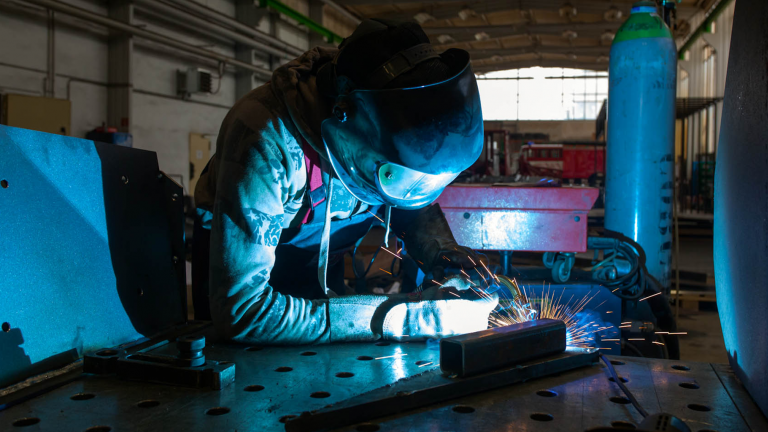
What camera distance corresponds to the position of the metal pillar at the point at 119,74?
22.5 feet

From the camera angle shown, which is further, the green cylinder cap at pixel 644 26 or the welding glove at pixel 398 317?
the green cylinder cap at pixel 644 26

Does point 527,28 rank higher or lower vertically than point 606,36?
lower

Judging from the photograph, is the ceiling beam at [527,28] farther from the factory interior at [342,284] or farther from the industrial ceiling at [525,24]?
the factory interior at [342,284]

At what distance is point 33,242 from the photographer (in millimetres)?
1093

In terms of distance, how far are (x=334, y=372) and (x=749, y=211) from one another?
0.80 m

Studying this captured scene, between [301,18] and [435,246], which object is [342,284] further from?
[301,18]

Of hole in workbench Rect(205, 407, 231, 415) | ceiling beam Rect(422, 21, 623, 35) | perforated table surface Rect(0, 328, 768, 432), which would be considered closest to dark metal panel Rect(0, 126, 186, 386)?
perforated table surface Rect(0, 328, 768, 432)

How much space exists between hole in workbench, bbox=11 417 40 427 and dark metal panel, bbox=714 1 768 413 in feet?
3.68

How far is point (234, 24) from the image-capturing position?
830 cm

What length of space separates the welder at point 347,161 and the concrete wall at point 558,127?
1786 centimetres

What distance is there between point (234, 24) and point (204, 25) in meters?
0.51

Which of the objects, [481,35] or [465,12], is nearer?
[465,12]

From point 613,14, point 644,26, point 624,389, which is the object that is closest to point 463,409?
point 624,389

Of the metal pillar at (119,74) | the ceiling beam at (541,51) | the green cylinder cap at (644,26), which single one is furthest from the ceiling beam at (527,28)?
the green cylinder cap at (644,26)
